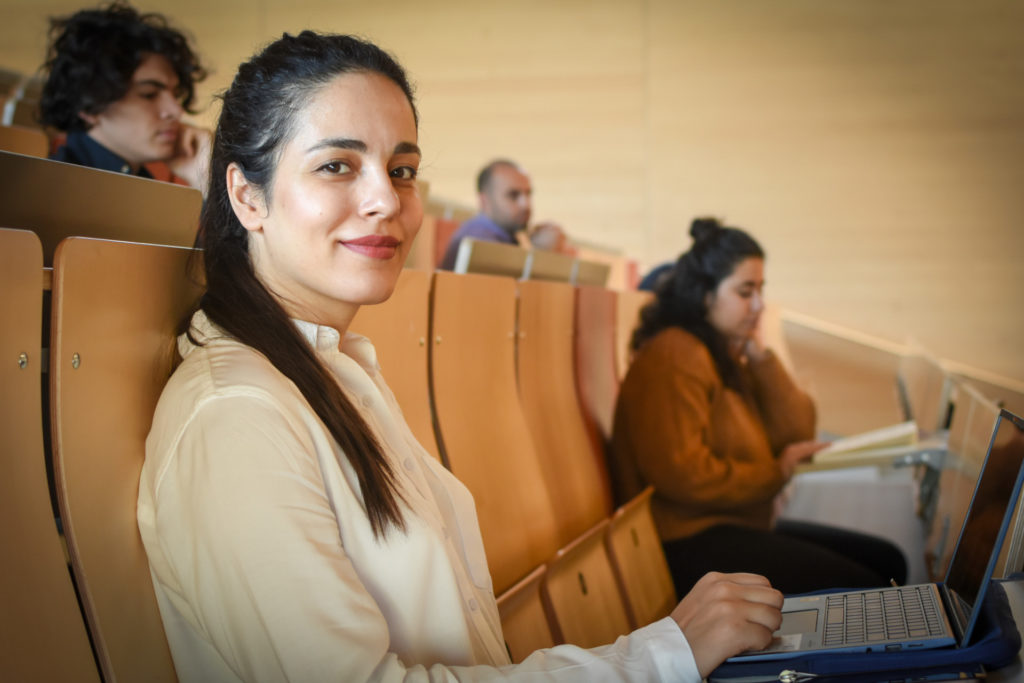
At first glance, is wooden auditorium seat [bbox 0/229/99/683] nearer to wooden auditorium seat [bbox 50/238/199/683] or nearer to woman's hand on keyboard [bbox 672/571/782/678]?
wooden auditorium seat [bbox 50/238/199/683]

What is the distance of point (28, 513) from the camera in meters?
0.54

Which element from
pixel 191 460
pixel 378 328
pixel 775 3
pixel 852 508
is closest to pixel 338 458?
pixel 191 460

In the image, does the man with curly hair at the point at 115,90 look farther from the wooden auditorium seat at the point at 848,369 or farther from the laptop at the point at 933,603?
the wooden auditorium seat at the point at 848,369

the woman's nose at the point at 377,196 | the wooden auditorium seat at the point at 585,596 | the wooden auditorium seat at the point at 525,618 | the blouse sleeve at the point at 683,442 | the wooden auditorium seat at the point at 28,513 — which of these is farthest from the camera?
the blouse sleeve at the point at 683,442

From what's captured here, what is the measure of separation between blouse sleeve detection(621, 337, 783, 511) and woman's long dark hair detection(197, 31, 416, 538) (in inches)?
36.7

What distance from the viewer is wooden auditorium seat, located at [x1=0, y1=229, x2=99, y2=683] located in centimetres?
51

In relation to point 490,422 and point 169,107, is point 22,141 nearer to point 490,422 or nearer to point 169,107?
point 169,107

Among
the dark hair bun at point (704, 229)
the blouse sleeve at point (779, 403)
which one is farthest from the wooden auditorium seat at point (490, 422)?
the blouse sleeve at point (779, 403)

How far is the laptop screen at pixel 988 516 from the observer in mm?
637

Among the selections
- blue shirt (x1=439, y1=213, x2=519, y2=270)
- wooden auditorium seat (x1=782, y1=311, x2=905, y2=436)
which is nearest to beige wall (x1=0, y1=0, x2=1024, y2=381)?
wooden auditorium seat (x1=782, y1=311, x2=905, y2=436)

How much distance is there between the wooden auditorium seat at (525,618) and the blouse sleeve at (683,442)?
495 millimetres

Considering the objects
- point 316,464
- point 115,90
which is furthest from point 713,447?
point 115,90

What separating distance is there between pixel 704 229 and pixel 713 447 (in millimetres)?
486

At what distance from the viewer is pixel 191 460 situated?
22.7 inches
